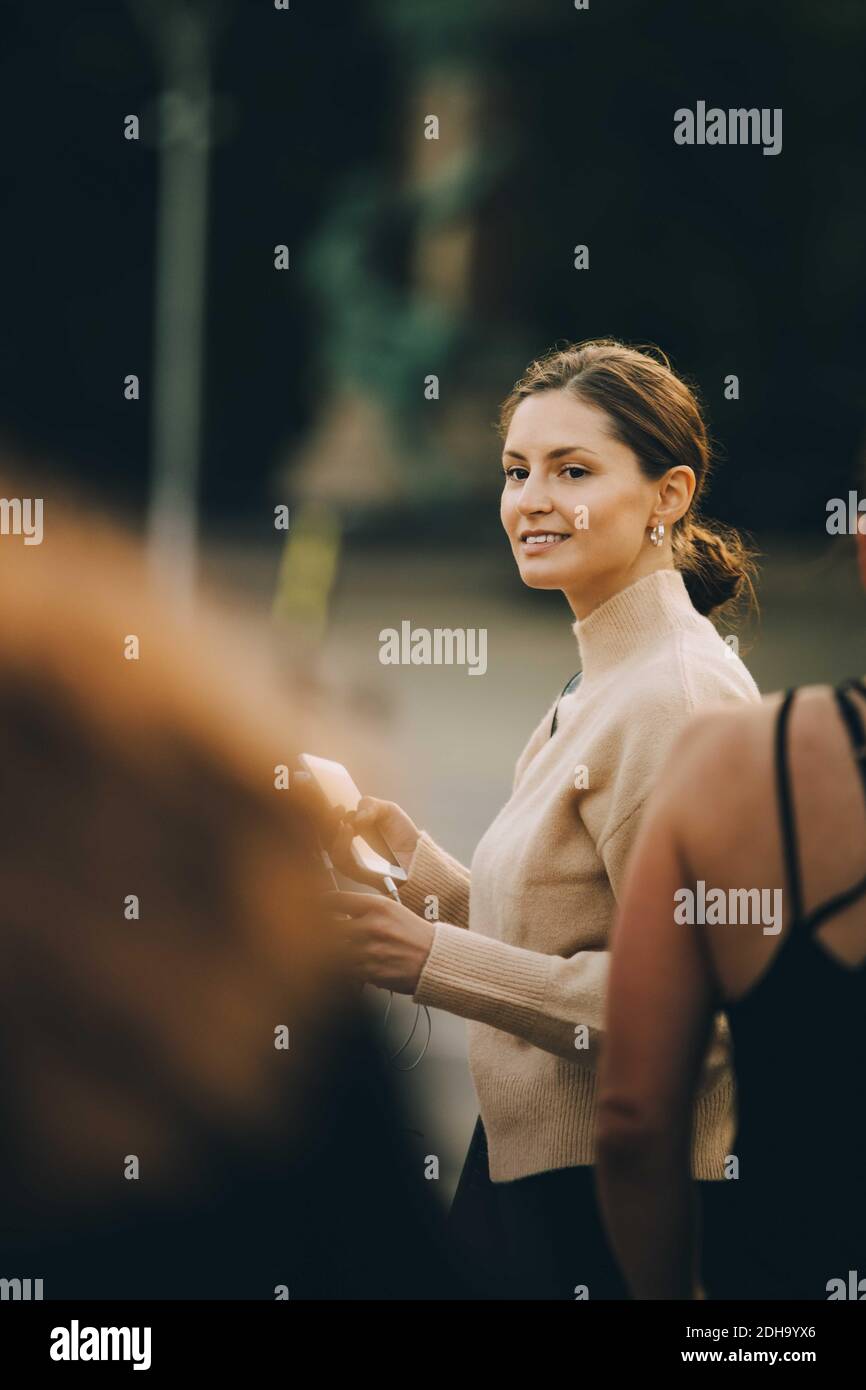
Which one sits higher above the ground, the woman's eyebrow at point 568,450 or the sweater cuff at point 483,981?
the woman's eyebrow at point 568,450

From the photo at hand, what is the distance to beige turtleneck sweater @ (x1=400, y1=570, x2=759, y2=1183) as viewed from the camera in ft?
6.68

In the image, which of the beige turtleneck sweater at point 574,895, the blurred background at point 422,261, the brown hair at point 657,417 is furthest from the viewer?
the blurred background at point 422,261

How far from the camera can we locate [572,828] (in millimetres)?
2084

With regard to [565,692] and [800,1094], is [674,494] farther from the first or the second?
[800,1094]

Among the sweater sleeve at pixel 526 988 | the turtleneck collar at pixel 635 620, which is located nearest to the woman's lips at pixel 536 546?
the turtleneck collar at pixel 635 620

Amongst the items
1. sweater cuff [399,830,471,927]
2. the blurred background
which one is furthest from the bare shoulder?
the blurred background

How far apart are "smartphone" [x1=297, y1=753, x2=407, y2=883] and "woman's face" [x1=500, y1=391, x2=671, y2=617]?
420mm

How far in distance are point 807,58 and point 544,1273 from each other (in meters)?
12.5

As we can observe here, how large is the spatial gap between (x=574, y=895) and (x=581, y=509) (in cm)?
50

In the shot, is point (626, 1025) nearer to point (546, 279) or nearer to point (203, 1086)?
point (203, 1086)

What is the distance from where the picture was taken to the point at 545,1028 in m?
2.06

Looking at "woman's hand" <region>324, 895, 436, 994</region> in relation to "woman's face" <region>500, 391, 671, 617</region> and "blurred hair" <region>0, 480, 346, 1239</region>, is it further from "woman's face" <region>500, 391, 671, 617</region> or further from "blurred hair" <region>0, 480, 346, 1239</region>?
"woman's face" <region>500, 391, 671, 617</region>

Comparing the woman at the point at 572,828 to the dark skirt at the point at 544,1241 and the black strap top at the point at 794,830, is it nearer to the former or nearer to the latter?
the dark skirt at the point at 544,1241

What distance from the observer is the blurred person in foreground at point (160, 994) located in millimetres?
2301
